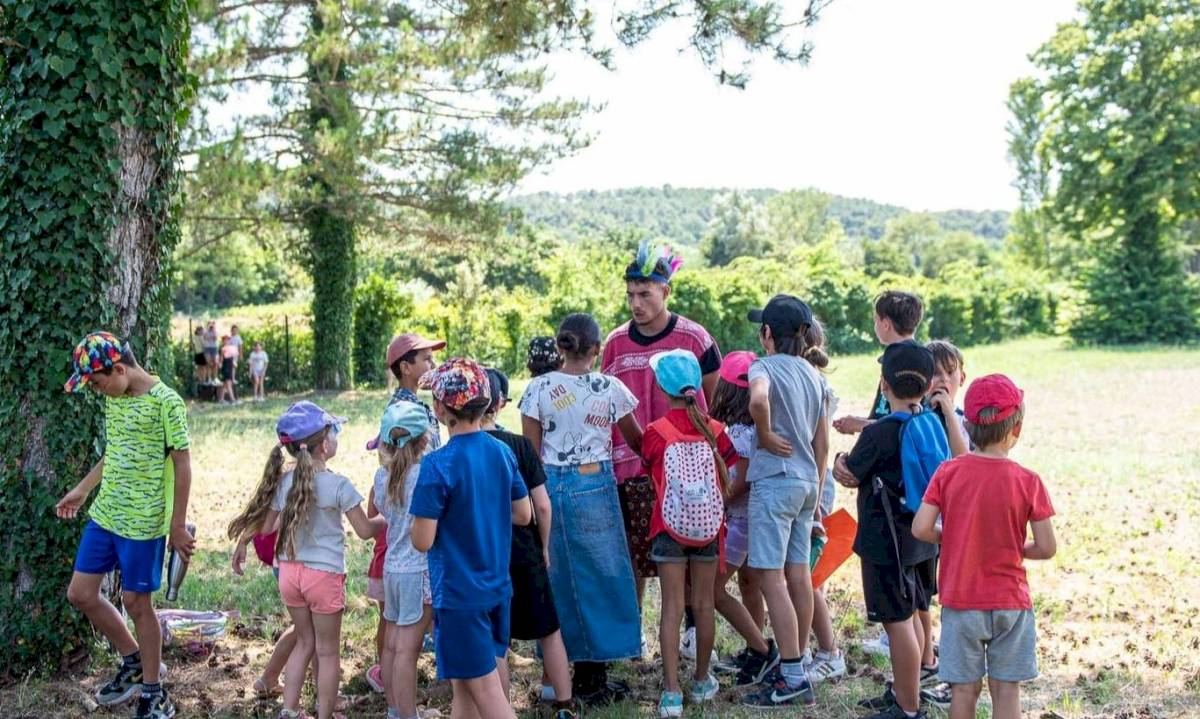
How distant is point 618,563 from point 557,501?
15.6 inches

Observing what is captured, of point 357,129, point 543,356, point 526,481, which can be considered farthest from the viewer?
point 357,129

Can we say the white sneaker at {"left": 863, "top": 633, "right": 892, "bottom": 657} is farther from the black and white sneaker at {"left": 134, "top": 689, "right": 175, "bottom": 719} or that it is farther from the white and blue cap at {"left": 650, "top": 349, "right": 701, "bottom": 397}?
the black and white sneaker at {"left": 134, "top": 689, "right": 175, "bottom": 719}

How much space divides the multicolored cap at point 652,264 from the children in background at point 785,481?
19.6 inches

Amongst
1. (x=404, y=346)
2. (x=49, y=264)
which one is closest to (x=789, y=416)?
(x=404, y=346)

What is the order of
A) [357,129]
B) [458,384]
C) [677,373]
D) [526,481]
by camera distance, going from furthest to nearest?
1. [357,129]
2. [677,373]
3. [526,481]
4. [458,384]

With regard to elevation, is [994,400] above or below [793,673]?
above

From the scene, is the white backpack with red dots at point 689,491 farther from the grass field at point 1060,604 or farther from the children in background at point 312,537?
the children in background at point 312,537

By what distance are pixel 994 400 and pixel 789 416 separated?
3.85ft

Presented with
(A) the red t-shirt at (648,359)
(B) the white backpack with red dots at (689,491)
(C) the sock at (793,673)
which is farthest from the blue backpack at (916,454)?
(A) the red t-shirt at (648,359)

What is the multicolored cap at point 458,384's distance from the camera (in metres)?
3.65

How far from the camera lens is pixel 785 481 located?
4.61 m

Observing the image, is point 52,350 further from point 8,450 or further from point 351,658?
point 351,658

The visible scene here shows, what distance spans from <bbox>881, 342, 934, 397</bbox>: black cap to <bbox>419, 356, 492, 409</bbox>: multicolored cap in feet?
5.39

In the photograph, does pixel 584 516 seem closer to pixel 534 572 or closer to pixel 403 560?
pixel 534 572
